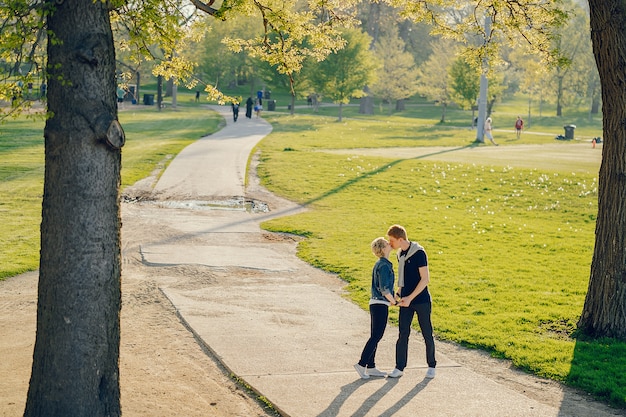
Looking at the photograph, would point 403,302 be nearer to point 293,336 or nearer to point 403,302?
point 403,302

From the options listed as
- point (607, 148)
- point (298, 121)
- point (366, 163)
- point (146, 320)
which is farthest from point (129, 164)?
point (298, 121)

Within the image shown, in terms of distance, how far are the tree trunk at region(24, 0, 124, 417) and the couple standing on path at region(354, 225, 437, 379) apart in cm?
296

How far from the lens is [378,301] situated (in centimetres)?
907

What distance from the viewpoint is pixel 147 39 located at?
7797 mm

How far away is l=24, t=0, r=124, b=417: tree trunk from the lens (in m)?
7.04

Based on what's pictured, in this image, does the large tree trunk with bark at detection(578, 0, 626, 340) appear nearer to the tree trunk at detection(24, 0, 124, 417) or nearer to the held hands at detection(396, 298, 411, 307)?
the held hands at detection(396, 298, 411, 307)

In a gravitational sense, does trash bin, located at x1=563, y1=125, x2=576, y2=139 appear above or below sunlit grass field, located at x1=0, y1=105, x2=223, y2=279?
above

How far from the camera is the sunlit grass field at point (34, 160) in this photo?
1628 centimetres

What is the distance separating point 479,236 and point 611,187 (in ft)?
27.7

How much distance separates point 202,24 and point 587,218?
52.7 feet

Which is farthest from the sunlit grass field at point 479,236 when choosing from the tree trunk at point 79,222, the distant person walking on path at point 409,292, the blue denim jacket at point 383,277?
the tree trunk at point 79,222

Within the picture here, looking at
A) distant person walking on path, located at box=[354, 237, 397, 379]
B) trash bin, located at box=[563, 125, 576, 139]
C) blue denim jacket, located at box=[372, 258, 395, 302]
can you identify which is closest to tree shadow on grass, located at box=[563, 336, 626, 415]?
distant person walking on path, located at box=[354, 237, 397, 379]

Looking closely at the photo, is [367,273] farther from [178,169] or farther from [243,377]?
[178,169]

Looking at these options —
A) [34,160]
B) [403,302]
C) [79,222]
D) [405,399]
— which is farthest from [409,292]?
[34,160]
